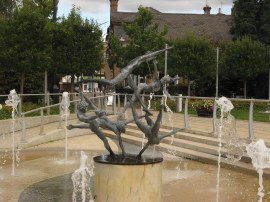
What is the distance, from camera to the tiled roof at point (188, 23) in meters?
46.9

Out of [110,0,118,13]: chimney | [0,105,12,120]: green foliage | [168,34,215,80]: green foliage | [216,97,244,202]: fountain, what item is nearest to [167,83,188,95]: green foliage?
[168,34,215,80]: green foliage

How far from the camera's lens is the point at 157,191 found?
244 inches

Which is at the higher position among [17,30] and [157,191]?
[17,30]

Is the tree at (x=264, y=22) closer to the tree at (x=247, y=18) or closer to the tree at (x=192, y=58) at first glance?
the tree at (x=247, y=18)

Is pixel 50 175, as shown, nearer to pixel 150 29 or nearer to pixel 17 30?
pixel 17 30

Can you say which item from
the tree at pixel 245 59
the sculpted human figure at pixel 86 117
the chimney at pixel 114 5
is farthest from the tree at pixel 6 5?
the sculpted human figure at pixel 86 117

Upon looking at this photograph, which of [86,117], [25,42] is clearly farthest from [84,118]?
[25,42]

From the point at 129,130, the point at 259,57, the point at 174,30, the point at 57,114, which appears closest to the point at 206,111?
the point at 129,130

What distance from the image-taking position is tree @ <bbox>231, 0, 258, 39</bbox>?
3884 cm

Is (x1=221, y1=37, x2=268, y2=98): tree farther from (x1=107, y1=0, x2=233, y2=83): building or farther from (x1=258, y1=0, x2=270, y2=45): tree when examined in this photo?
(x1=107, y1=0, x2=233, y2=83): building

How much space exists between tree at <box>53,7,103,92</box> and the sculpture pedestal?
58.7 feet

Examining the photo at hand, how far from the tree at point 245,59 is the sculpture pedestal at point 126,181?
28620 millimetres

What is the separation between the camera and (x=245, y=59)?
1323 inches

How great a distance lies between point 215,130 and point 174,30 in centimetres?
3631
